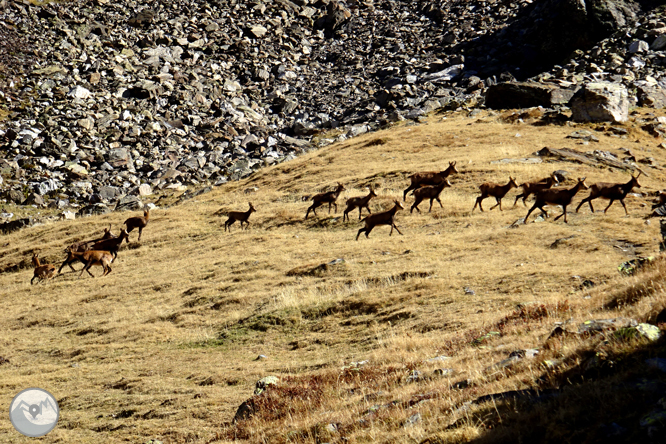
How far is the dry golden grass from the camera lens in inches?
357

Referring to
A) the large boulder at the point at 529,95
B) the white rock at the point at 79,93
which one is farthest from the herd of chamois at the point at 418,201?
the white rock at the point at 79,93

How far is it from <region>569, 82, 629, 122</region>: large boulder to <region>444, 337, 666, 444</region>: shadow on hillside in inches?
1508

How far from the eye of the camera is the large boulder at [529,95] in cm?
4809

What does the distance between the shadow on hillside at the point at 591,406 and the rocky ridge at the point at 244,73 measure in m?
41.1

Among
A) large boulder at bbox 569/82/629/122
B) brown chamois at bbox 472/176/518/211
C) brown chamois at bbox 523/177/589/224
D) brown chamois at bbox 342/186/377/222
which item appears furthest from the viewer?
A: large boulder at bbox 569/82/629/122

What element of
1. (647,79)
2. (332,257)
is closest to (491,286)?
(332,257)

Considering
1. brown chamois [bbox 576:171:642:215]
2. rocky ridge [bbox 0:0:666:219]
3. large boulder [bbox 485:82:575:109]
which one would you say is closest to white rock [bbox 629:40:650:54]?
rocky ridge [bbox 0:0:666:219]

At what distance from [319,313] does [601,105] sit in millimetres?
32798

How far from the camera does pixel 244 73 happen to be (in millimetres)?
82625

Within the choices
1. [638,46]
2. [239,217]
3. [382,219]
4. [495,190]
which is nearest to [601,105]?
[495,190]

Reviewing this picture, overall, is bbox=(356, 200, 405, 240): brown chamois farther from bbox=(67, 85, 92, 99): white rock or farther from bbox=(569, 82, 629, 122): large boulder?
bbox=(67, 85, 92, 99): white rock

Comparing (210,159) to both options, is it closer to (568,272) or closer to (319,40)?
(319,40)

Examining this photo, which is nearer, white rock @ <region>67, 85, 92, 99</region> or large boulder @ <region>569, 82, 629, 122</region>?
large boulder @ <region>569, 82, 629, 122</region>

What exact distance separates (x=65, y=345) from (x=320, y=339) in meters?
8.97
